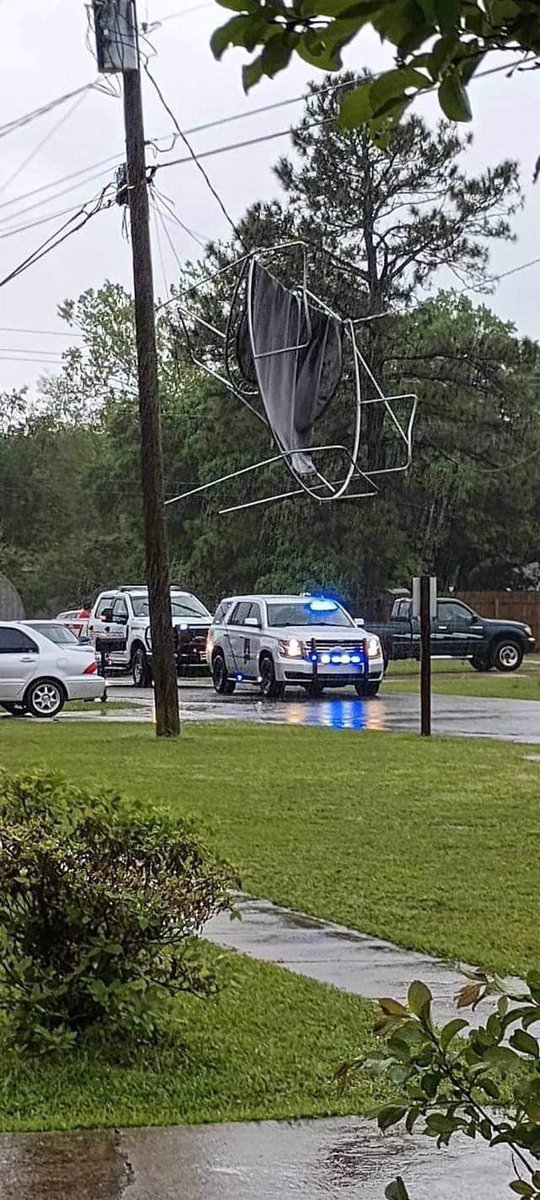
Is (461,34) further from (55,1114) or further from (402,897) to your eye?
(402,897)

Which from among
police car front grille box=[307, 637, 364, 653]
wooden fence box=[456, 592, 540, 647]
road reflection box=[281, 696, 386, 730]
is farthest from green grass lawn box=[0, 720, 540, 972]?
wooden fence box=[456, 592, 540, 647]

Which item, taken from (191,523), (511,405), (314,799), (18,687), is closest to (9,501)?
(191,523)

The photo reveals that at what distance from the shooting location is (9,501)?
74.4 m

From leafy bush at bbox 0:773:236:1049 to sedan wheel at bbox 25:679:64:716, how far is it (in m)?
18.4

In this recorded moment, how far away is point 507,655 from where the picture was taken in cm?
3669

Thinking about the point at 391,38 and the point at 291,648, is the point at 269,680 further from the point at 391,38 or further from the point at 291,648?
the point at 391,38

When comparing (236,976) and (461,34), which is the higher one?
(461,34)

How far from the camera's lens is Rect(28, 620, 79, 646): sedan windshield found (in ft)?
82.4

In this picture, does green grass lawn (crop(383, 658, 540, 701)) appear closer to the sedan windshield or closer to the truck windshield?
the truck windshield

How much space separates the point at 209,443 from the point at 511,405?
925 cm

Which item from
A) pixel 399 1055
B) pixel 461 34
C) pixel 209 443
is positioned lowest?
pixel 399 1055

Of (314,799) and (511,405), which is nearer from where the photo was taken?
(314,799)

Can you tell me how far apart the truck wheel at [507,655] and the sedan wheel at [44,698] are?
584 inches

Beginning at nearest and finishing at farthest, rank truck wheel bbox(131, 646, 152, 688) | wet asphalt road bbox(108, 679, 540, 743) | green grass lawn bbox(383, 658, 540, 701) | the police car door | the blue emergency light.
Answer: wet asphalt road bbox(108, 679, 540, 743) < the police car door < the blue emergency light < green grass lawn bbox(383, 658, 540, 701) < truck wheel bbox(131, 646, 152, 688)
